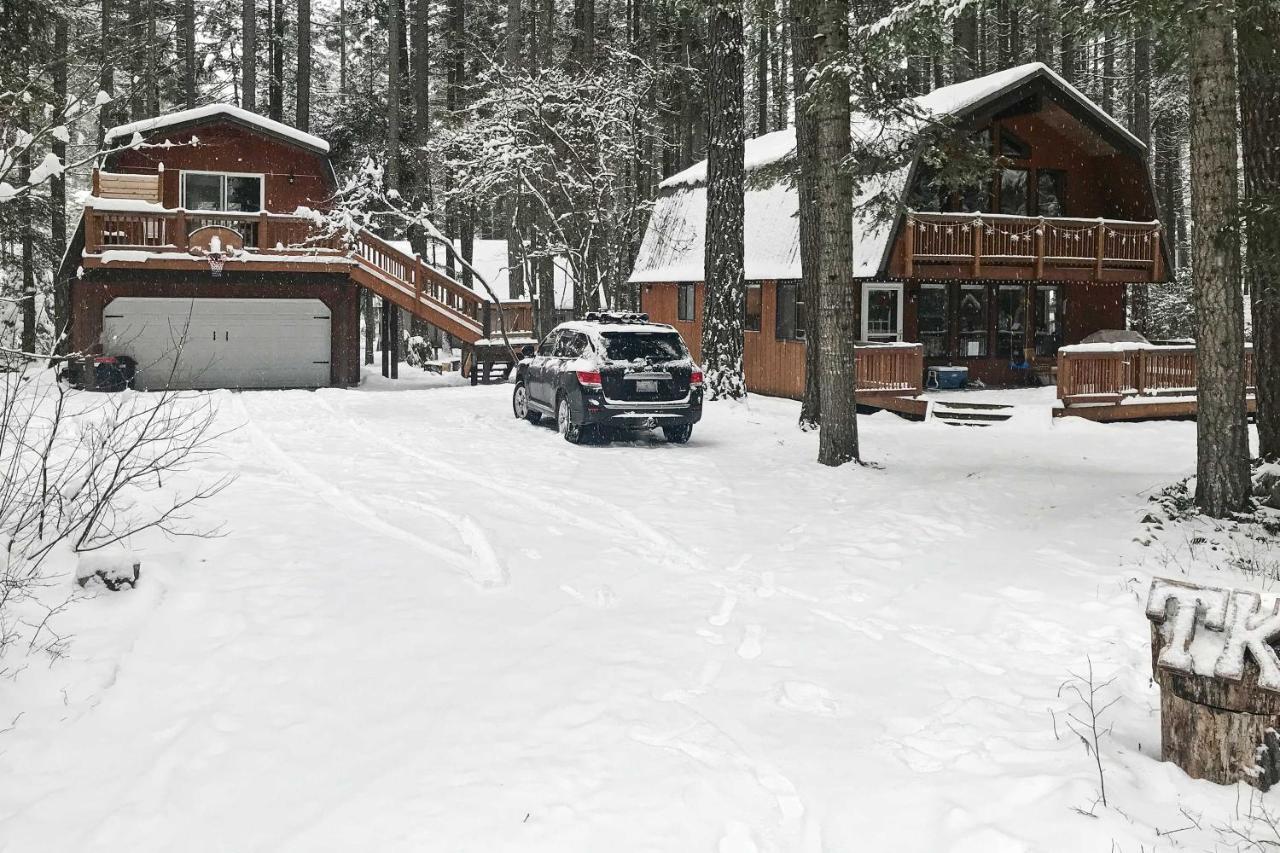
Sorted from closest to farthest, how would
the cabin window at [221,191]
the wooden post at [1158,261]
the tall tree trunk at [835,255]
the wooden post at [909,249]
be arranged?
the tall tree trunk at [835,255]
the wooden post at [909,249]
the wooden post at [1158,261]
the cabin window at [221,191]

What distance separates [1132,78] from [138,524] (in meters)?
35.5

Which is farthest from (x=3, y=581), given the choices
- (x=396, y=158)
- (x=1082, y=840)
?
(x=396, y=158)

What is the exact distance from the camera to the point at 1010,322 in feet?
82.0

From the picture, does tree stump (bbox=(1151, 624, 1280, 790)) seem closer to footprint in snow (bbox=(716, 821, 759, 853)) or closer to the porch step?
footprint in snow (bbox=(716, 821, 759, 853))

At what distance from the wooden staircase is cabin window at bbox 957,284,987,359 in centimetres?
1202

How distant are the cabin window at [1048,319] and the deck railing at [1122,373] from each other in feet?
15.5

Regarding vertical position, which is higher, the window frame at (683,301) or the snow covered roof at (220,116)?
the snow covered roof at (220,116)

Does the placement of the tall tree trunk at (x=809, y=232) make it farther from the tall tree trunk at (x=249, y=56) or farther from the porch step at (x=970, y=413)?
the tall tree trunk at (x=249, y=56)

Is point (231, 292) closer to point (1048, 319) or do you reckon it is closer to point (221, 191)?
point (221, 191)

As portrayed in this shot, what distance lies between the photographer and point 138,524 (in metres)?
8.17

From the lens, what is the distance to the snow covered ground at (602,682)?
170 inches

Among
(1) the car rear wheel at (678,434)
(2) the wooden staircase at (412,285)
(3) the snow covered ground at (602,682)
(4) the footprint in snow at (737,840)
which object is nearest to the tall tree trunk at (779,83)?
(2) the wooden staircase at (412,285)

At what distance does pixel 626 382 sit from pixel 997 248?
11.5m

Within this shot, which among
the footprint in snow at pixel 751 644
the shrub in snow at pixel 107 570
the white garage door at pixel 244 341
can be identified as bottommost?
the footprint in snow at pixel 751 644
